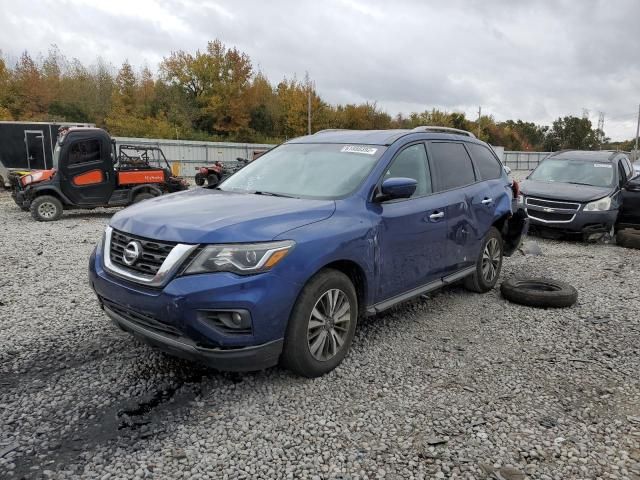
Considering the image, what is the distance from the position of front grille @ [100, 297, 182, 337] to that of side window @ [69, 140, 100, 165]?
950 cm

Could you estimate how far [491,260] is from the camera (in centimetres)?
577

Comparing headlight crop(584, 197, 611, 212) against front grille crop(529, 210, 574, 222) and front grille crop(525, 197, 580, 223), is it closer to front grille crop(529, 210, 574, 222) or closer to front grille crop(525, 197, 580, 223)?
front grille crop(525, 197, 580, 223)

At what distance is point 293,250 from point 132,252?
1.07 meters

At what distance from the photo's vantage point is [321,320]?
11.3 feet

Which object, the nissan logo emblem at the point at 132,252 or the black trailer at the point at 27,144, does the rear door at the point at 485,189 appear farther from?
the black trailer at the point at 27,144

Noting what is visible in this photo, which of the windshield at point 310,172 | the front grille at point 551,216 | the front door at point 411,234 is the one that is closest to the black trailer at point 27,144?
the front grille at point 551,216

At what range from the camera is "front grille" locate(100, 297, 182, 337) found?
10.0 feet

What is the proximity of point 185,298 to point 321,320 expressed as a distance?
101cm

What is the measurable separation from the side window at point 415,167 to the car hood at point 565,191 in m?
5.74

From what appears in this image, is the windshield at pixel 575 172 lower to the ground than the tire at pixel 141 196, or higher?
higher

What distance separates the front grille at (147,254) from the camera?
3064mm

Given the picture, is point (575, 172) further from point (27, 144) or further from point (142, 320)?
point (27, 144)

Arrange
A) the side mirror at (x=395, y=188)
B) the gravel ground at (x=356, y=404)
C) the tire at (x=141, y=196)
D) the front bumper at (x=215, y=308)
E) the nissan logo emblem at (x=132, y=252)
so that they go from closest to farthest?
the gravel ground at (x=356, y=404) < the front bumper at (x=215, y=308) < the nissan logo emblem at (x=132, y=252) < the side mirror at (x=395, y=188) < the tire at (x=141, y=196)

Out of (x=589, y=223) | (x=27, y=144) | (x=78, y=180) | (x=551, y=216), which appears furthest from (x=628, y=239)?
(x=27, y=144)
